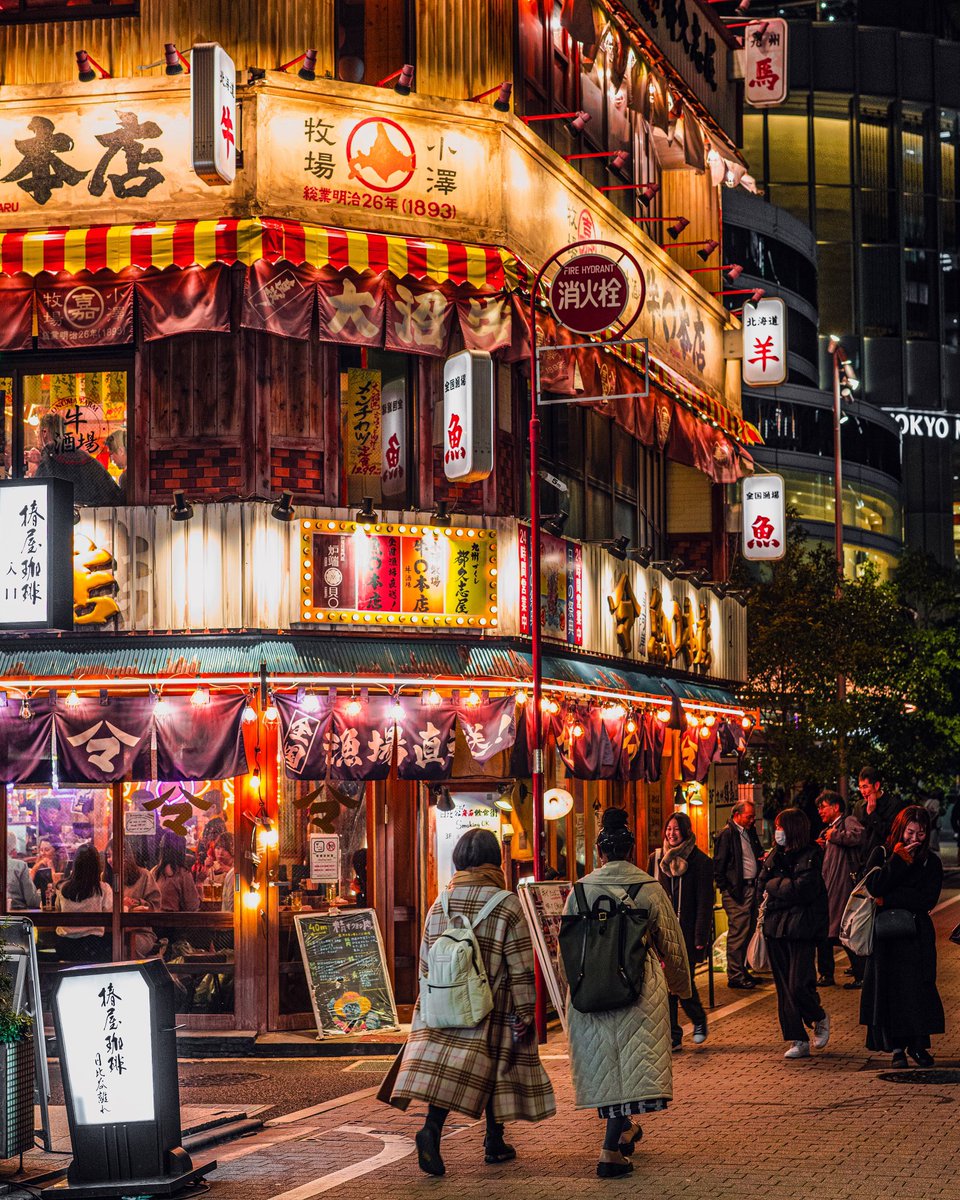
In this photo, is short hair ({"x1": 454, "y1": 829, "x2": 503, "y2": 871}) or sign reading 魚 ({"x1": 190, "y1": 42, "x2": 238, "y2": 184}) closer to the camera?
short hair ({"x1": 454, "y1": 829, "x2": 503, "y2": 871})

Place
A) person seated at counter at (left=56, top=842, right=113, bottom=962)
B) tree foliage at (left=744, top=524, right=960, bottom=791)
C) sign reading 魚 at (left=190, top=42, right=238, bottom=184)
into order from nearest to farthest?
sign reading 魚 at (left=190, top=42, right=238, bottom=184), person seated at counter at (left=56, top=842, right=113, bottom=962), tree foliage at (left=744, top=524, right=960, bottom=791)

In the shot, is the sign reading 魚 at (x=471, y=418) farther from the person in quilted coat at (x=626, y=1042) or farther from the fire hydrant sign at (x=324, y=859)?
the person in quilted coat at (x=626, y=1042)

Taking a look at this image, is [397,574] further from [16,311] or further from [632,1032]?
[632,1032]

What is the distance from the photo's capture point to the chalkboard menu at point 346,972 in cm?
1567

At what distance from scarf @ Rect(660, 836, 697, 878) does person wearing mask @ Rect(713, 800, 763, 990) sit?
5.83 ft

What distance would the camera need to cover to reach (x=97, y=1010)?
31.9ft

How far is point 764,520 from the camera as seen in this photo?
2702 cm

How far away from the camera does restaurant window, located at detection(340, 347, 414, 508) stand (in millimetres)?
17016

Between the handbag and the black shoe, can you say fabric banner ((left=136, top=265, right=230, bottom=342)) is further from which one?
the black shoe

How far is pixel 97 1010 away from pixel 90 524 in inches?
282

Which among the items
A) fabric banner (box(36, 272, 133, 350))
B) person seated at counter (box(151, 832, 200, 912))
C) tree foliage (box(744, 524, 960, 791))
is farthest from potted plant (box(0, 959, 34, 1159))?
tree foliage (box(744, 524, 960, 791))

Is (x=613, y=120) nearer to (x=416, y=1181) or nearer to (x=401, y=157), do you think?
(x=401, y=157)

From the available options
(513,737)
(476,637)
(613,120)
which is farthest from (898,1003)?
(613,120)

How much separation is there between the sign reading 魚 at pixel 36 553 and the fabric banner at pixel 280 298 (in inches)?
94.4
